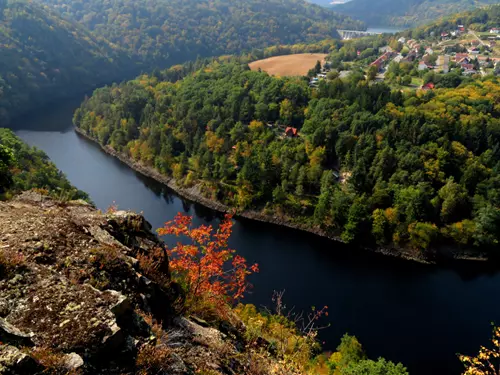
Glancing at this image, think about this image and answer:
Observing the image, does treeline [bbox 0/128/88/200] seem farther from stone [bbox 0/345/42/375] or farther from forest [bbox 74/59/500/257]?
stone [bbox 0/345/42/375]

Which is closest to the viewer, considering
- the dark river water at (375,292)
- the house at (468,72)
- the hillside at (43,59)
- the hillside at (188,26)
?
the dark river water at (375,292)

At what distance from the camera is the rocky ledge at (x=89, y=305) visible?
237 inches

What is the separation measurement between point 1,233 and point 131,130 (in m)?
58.5

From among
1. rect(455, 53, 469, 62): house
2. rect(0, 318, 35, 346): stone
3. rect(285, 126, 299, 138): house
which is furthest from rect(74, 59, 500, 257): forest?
rect(0, 318, 35, 346): stone

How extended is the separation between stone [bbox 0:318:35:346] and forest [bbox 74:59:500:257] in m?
35.1

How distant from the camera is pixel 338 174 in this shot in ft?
151

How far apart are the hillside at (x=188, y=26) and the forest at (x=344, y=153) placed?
87.2 m

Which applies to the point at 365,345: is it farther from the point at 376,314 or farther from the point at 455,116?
the point at 455,116

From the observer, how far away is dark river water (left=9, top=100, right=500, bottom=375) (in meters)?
27.5

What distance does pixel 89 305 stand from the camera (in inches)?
264

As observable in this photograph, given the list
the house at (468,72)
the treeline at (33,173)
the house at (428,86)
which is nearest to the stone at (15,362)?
the treeline at (33,173)

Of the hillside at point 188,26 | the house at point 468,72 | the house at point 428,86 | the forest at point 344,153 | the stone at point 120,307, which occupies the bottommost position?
the forest at point 344,153

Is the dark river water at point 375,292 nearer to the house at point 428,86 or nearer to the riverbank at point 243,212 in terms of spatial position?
the riverbank at point 243,212

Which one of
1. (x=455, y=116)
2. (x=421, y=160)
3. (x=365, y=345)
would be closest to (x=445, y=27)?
(x=455, y=116)
